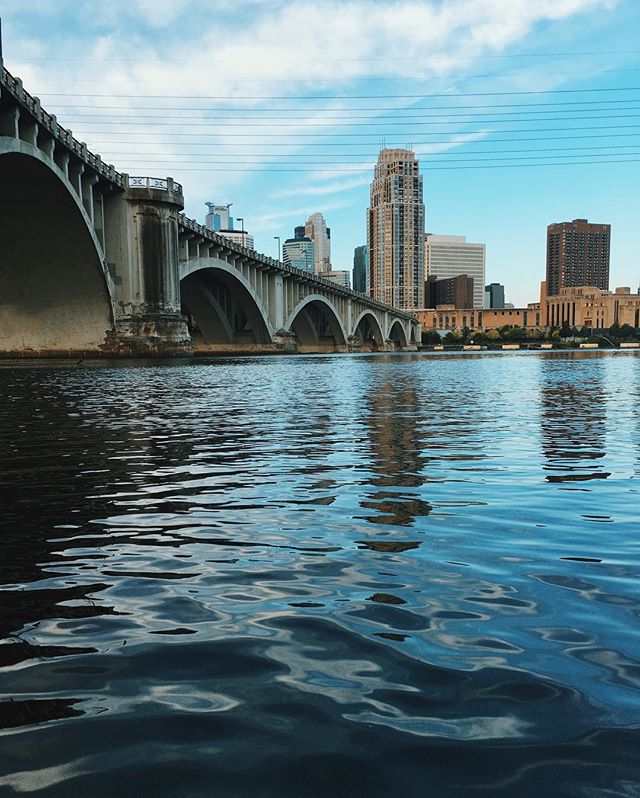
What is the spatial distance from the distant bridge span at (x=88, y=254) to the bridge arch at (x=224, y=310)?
267 mm

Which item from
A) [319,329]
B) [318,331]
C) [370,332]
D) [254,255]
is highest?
[254,255]

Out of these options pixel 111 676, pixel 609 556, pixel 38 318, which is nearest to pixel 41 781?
pixel 111 676

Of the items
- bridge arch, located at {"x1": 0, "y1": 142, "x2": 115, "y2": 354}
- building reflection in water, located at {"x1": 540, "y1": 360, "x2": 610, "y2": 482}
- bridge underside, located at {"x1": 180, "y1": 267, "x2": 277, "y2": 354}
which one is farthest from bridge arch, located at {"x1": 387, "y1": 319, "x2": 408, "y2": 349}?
building reflection in water, located at {"x1": 540, "y1": 360, "x2": 610, "y2": 482}

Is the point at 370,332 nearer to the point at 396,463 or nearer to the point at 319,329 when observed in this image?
the point at 319,329

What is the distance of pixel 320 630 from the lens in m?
3.56

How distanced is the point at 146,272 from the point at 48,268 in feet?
27.1

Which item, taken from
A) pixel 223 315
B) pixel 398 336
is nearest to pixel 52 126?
pixel 223 315

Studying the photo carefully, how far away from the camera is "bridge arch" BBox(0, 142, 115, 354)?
39159mm

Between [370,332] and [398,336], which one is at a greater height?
[370,332]

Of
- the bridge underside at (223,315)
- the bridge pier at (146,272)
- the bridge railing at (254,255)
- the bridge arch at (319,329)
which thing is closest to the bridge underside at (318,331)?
the bridge arch at (319,329)

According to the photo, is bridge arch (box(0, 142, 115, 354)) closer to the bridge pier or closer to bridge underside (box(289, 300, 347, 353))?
the bridge pier

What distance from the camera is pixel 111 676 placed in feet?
10.1

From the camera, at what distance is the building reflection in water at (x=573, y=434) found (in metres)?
8.77

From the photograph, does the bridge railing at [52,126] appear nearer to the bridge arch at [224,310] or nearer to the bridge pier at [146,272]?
the bridge pier at [146,272]
